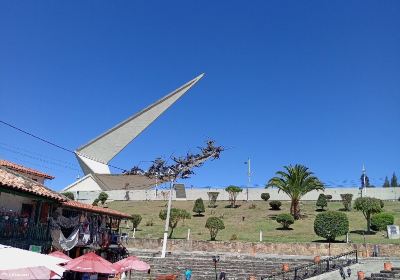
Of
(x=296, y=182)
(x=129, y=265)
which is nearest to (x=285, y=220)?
(x=296, y=182)

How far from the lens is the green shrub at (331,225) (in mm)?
31281

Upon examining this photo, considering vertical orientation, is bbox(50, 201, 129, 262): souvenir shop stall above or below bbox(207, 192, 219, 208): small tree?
below

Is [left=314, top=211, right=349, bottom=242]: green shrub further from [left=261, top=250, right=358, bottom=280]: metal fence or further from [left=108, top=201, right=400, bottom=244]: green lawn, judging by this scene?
[left=261, top=250, right=358, bottom=280]: metal fence

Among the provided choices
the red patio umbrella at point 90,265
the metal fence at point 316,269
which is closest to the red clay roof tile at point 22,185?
the red patio umbrella at point 90,265

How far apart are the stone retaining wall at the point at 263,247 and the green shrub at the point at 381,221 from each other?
27.0ft

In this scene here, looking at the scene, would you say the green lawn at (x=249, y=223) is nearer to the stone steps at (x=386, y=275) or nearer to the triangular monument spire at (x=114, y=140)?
the triangular monument spire at (x=114, y=140)

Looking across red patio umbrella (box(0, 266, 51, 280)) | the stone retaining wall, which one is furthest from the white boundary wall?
red patio umbrella (box(0, 266, 51, 280))

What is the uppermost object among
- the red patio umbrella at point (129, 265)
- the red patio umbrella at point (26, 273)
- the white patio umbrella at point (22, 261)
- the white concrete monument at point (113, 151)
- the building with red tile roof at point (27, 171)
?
the white concrete monument at point (113, 151)

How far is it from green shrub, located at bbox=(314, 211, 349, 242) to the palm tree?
1153cm

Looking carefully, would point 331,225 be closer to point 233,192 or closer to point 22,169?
point 22,169

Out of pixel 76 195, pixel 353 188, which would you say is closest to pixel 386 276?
pixel 353 188

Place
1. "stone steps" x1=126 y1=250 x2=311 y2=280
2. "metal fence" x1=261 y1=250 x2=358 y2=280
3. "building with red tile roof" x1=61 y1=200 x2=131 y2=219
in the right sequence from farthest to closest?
"stone steps" x1=126 y1=250 x2=311 y2=280 < "building with red tile roof" x1=61 y1=200 x2=131 y2=219 < "metal fence" x1=261 y1=250 x2=358 y2=280

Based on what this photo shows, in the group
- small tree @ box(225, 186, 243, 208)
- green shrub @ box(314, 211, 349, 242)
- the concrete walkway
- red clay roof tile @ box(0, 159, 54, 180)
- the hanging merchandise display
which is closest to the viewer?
the concrete walkway

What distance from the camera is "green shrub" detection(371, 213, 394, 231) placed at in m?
35.8
